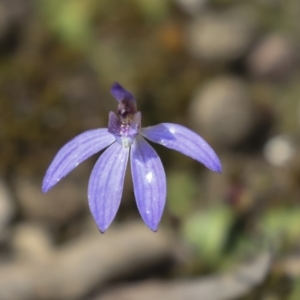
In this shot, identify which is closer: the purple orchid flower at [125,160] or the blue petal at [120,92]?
the purple orchid flower at [125,160]

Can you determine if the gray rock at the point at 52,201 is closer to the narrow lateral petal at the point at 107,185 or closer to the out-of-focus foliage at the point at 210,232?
the out-of-focus foliage at the point at 210,232

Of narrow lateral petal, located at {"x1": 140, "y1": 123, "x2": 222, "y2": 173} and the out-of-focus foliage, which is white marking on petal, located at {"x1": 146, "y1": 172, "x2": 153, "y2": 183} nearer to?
narrow lateral petal, located at {"x1": 140, "y1": 123, "x2": 222, "y2": 173}

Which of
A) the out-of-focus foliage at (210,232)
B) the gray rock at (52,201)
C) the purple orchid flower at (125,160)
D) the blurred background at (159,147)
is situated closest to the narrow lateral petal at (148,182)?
the purple orchid flower at (125,160)

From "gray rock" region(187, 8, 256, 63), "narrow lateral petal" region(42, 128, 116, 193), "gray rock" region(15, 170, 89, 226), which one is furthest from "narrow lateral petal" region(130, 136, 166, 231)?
"gray rock" region(187, 8, 256, 63)

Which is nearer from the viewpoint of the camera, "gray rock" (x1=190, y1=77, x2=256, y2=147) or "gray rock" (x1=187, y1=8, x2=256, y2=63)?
"gray rock" (x1=190, y1=77, x2=256, y2=147)

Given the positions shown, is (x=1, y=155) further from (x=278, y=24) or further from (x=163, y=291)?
(x=278, y=24)
